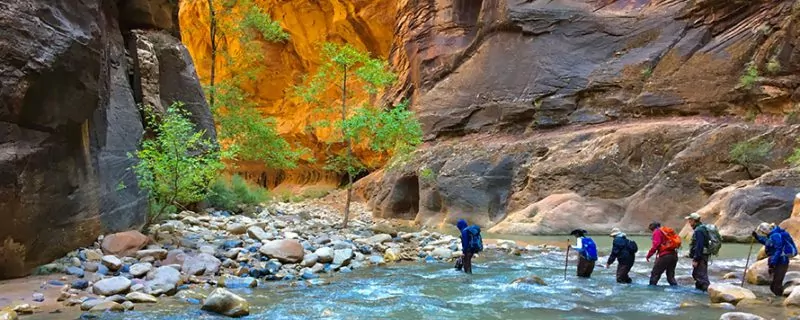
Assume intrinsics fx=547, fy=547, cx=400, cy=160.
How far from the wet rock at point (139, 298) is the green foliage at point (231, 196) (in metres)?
11.1

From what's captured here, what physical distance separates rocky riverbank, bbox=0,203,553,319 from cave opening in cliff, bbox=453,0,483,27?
769 inches

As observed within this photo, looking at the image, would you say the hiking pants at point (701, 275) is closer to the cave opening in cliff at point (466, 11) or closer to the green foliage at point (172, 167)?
the green foliage at point (172, 167)

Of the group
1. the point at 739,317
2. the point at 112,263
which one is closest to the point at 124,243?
the point at 112,263

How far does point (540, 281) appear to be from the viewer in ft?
32.0

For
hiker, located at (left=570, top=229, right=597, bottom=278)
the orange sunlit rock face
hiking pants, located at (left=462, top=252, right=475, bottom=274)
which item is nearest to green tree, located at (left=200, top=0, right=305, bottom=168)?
the orange sunlit rock face

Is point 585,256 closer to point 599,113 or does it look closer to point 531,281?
point 531,281

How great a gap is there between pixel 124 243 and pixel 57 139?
A: 7.52 ft

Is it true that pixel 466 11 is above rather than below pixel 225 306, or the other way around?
above

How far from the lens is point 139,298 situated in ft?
24.4

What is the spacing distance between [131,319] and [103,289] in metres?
1.37

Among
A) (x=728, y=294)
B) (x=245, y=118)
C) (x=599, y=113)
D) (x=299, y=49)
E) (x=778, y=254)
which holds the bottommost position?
(x=728, y=294)

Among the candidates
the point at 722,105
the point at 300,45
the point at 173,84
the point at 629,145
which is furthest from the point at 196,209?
the point at 300,45

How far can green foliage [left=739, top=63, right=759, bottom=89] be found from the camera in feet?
68.3

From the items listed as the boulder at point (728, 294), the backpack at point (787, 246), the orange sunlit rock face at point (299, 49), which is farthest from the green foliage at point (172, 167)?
the orange sunlit rock face at point (299, 49)
